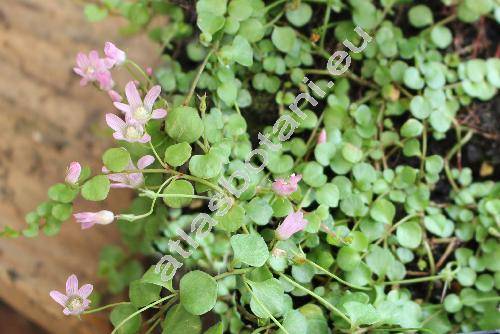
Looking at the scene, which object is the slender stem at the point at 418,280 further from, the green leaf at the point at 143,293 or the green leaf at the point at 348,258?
the green leaf at the point at 143,293

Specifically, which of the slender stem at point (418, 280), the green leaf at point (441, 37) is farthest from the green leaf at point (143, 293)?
the green leaf at point (441, 37)

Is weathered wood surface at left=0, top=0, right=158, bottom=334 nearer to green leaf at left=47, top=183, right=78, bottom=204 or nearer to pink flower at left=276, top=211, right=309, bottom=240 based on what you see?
green leaf at left=47, top=183, right=78, bottom=204

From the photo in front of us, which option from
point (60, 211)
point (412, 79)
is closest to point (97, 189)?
point (60, 211)

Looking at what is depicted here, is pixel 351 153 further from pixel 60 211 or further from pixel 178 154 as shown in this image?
pixel 60 211

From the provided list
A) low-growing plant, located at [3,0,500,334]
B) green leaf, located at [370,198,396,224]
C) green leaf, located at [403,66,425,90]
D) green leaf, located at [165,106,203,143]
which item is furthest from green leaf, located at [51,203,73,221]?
green leaf, located at [403,66,425,90]

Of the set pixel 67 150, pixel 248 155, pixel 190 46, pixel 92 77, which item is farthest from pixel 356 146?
pixel 67 150
